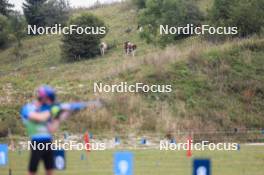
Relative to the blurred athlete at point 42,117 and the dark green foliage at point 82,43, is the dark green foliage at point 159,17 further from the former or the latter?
the blurred athlete at point 42,117

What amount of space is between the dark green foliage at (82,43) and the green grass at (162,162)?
2745 centimetres

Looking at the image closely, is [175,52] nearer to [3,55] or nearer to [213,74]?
[213,74]

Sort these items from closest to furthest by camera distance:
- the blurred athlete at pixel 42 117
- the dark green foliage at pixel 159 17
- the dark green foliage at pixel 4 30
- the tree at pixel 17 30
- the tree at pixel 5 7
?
the blurred athlete at pixel 42 117 → the dark green foliage at pixel 159 17 → the tree at pixel 17 30 → the dark green foliage at pixel 4 30 → the tree at pixel 5 7

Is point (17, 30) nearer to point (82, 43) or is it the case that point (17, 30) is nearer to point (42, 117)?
point (82, 43)

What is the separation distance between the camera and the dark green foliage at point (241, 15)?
4606 centimetres

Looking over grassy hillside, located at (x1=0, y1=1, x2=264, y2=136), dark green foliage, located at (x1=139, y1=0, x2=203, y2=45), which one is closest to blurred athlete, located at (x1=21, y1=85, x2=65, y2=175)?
grassy hillside, located at (x1=0, y1=1, x2=264, y2=136)

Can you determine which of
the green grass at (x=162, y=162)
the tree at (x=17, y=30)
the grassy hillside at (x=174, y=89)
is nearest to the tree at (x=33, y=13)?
the tree at (x=17, y=30)

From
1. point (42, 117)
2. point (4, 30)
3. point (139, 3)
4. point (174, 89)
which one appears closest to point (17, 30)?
point (4, 30)

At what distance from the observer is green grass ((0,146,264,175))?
63.9 feet

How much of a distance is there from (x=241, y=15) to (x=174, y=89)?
9.82 m

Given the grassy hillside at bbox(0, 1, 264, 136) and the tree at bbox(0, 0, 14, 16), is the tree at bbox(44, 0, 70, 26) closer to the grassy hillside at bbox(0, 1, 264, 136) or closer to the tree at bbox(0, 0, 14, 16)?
the tree at bbox(0, 0, 14, 16)

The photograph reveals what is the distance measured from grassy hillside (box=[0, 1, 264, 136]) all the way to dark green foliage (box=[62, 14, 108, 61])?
4.62 meters

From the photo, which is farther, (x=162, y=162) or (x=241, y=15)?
(x=241, y=15)

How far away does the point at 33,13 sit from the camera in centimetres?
7062
